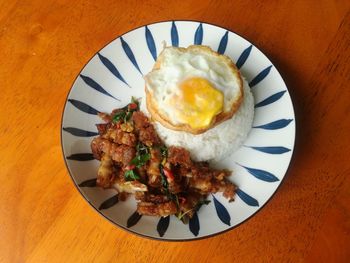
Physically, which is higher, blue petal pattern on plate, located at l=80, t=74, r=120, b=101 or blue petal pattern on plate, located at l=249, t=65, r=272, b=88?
blue petal pattern on plate, located at l=80, t=74, r=120, b=101

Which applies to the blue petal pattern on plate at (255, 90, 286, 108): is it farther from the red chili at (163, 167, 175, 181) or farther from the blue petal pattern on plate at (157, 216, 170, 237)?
the blue petal pattern on plate at (157, 216, 170, 237)

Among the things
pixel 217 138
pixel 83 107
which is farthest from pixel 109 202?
pixel 217 138

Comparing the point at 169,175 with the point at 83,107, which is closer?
the point at 169,175

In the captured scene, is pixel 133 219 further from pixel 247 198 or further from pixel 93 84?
pixel 93 84

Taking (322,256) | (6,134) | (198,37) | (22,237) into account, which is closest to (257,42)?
(198,37)

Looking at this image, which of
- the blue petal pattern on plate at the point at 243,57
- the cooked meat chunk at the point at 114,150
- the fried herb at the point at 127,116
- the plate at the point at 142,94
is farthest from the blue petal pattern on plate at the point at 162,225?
the blue petal pattern on plate at the point at 243,57

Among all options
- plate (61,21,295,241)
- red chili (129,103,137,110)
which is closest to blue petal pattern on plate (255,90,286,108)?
plate (61,21,295,241)
